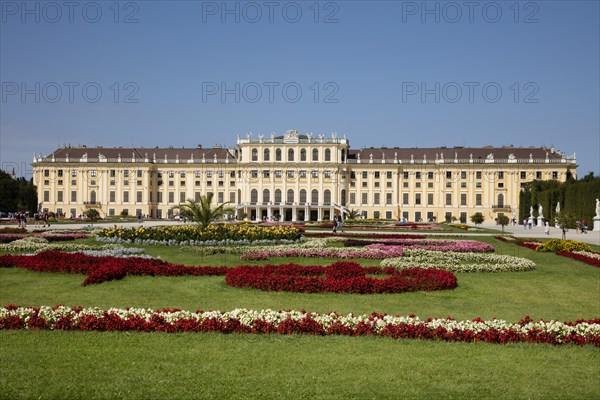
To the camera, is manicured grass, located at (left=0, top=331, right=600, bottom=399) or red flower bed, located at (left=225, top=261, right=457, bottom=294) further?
red flower bed, located at (left=225, top=261, right=457, bottom=294)

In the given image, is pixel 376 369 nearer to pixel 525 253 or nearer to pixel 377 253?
pixel 377 253

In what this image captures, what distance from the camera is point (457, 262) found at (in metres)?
16.5

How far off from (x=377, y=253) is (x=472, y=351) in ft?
36.0

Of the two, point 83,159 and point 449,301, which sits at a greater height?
point 83,159

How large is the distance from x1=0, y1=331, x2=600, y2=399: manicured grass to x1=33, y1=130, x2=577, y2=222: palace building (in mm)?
63218

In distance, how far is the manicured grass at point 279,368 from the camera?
571 cm

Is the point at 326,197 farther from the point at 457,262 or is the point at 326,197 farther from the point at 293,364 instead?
the point at 293,364

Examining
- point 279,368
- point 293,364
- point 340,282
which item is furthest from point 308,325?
point 340,282

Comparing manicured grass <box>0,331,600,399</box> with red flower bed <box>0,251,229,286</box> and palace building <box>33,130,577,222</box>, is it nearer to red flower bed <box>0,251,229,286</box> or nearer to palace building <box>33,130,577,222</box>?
red flower bed <box>0,251,229,286</box>

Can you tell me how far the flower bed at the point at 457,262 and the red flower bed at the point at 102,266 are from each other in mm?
4592

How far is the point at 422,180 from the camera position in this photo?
73125 mm

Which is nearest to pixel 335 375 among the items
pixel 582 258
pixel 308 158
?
pixel 582 258

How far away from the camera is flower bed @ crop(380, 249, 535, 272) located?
50.0ft

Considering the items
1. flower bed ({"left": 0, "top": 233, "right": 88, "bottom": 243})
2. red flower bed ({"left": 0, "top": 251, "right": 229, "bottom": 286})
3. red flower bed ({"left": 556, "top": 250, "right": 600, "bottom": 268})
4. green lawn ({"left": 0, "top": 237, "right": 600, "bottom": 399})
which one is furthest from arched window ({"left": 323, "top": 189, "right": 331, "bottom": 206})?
green lawn ({"left": 0, "top": 237, "right": 600, "bottom": 399})
